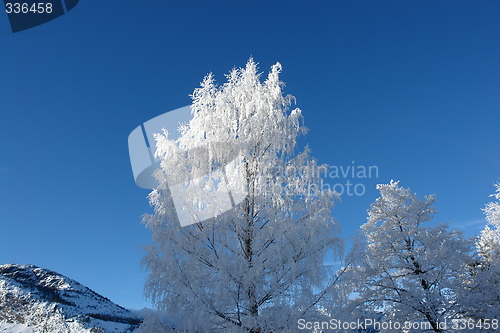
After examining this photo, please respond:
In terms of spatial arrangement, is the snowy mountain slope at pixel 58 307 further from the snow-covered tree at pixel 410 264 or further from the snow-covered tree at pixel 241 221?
the snow-covered tree at pixel 241 221

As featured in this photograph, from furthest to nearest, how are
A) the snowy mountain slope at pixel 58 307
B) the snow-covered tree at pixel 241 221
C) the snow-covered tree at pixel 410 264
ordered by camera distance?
the snowy mountain slope at pixel 58 307, the snow-covered tree at pixel 410 264, the snow-covered tree at pixel 241 221

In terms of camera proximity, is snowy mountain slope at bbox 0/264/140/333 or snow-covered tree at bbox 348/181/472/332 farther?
snowy mountain slope at bbox 0/264/140/333

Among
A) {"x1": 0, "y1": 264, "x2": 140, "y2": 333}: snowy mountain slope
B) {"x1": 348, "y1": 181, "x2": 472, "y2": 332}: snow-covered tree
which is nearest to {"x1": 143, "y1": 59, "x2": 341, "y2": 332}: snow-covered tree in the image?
{"x1": 348, "y1": 181, "x2": 472, "y2": 332}: snow-covered tree

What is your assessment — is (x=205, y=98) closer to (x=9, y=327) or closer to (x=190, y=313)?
(x=190, y=313)

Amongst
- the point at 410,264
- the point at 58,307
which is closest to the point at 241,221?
the point at 410,264

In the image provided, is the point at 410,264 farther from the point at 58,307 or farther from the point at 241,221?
the point at 58,307

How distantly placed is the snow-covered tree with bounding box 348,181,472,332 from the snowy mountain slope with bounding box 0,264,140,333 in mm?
103476

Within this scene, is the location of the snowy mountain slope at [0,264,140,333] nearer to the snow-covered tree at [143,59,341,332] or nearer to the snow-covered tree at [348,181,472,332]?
the snow-covered tree at [348,181,472,332]

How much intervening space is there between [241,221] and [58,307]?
160m

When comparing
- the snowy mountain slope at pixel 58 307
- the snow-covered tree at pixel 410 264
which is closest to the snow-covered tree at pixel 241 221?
the snow-covered tree at pixel 410 264

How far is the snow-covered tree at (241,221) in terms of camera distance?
6406 mm

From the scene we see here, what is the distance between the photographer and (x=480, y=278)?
39.2ft

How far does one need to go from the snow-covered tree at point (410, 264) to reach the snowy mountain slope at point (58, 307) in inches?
4074

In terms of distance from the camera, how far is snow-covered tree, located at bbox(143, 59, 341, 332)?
6406 millimetres
